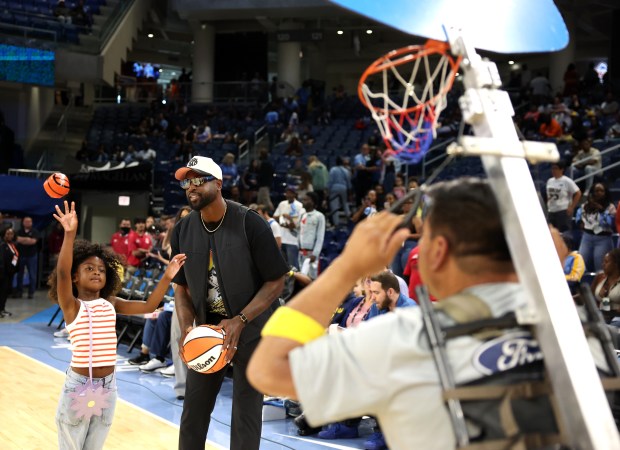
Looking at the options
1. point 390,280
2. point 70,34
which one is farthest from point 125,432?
point 70,34

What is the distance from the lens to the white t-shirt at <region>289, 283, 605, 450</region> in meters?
1.52

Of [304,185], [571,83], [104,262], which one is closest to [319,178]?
[304,185]

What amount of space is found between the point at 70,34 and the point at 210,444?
18.4 meters

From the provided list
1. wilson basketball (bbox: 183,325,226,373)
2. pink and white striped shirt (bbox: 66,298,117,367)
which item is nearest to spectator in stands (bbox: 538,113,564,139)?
wilson basketball (bbox: 183,325,226,373)

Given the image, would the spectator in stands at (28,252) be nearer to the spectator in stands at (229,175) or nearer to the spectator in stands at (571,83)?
the spectator in stands at (229,175)

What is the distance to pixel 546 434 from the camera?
1.50 metres

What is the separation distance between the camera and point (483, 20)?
1.84 meters

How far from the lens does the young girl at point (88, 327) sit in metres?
4.07

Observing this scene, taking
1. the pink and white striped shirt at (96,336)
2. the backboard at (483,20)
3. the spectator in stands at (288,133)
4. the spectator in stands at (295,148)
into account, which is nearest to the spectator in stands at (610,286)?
the pink and white striped shirt at (96,336)

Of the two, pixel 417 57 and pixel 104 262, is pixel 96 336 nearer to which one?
pixel 104 262

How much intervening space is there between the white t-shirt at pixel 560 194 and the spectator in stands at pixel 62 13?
16181 mm

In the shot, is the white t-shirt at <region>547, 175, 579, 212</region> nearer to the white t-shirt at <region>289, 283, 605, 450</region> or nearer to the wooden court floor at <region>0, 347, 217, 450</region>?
the wooden court floor at <region>0, 347, 217, 450</region>

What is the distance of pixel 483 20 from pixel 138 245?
12850mm

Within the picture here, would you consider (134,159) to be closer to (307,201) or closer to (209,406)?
(307,201)
